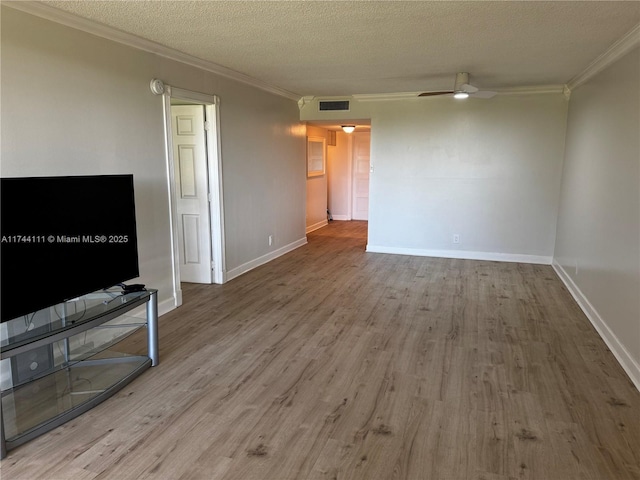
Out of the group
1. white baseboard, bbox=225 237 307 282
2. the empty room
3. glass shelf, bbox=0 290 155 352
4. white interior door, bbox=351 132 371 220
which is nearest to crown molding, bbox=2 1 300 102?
the empty room

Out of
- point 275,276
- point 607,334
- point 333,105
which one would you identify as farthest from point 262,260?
point 607,334

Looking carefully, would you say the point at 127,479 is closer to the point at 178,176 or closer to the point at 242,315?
Result: the point at 242,315

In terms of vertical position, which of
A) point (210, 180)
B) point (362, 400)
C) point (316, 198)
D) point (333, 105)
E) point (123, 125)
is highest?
point (333, 105)

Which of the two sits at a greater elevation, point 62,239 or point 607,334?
point 62,239

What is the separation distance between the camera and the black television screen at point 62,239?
2316 mm

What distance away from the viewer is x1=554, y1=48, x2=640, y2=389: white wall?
3.18 meters

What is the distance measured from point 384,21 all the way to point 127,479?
3.12 metres

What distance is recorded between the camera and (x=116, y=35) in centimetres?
341

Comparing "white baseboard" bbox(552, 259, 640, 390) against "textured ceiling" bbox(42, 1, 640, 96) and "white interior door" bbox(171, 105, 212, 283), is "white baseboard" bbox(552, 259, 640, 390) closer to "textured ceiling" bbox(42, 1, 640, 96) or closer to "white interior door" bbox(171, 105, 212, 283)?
"textured ceiling" bbox(42, 1, 640, 96)

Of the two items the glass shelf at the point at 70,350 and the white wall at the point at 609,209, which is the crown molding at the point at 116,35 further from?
the white wall at the point at 609,209

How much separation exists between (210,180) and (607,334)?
4.10m

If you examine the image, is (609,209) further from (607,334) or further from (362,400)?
(362,400)

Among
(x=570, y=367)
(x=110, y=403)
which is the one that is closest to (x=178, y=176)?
(x=110, y=403)

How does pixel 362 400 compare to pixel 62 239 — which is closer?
pixel 62 239
